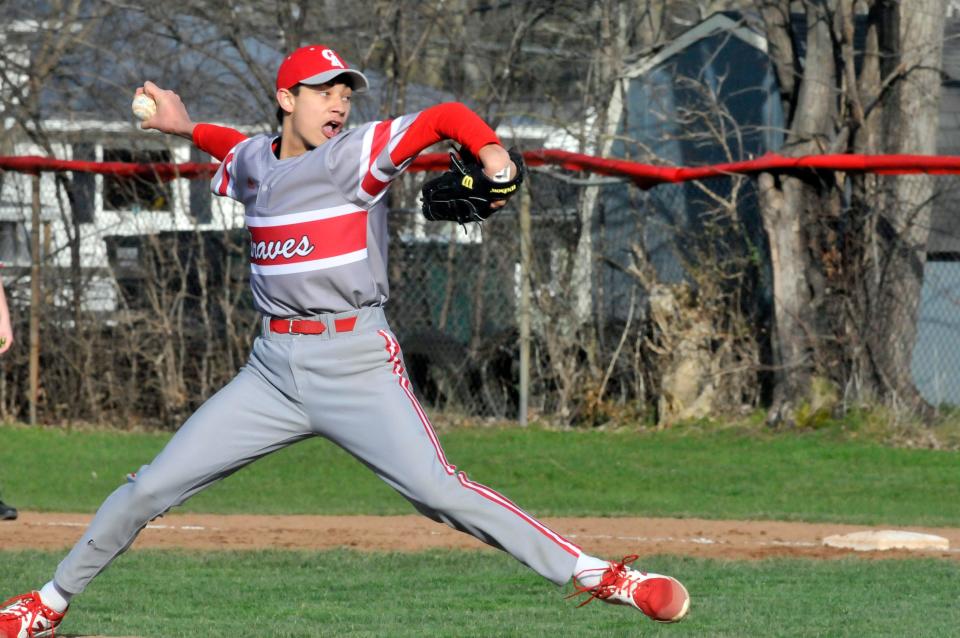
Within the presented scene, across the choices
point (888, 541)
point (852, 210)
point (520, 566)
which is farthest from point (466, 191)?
point (852, 210)

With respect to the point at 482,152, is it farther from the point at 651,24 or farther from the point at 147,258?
the point at 651,24

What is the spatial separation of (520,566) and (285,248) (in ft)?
11.6

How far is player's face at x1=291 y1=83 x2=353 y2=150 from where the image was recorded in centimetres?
504

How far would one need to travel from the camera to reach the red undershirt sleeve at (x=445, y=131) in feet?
14.6

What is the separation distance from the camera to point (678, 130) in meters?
16.4

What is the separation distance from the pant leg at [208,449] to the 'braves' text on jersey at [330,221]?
0.74ft

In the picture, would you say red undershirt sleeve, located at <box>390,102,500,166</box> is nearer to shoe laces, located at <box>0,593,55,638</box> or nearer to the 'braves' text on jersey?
the 'braves' text on jersey

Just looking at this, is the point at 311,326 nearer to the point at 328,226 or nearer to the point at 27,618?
the point at 328,226

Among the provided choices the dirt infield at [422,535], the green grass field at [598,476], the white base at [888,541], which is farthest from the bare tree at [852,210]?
the white base at [888,541]

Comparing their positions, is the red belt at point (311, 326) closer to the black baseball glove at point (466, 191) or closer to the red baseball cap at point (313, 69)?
the black baseball glove at point (466, 191)

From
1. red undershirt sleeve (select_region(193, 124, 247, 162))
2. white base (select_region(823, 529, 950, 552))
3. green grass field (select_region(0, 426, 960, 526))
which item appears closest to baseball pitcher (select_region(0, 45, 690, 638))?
red undershirt sleeve (select_region(193, 124, 247, 162))

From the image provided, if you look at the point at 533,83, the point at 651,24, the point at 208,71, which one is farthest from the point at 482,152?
the point at 533,83

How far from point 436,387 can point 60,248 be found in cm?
377

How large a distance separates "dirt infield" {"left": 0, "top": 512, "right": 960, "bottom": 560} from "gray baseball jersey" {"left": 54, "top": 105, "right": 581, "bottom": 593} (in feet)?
11.9
